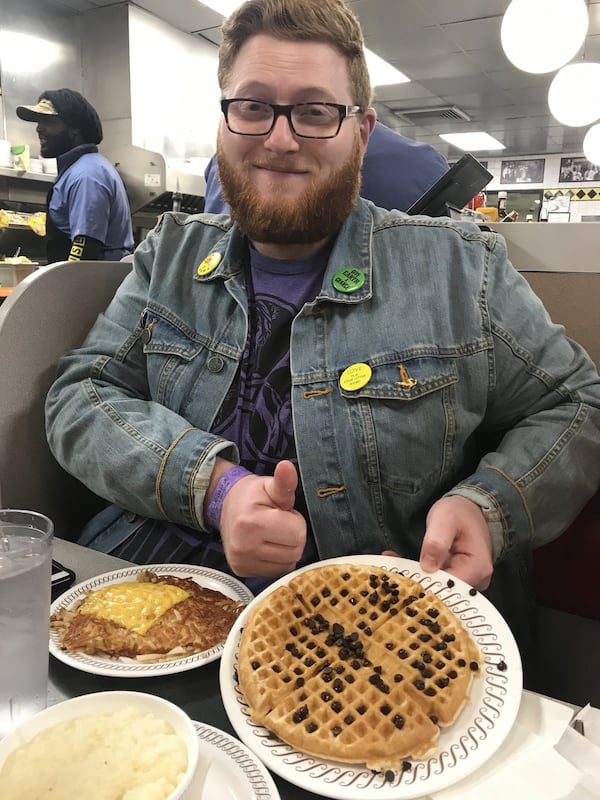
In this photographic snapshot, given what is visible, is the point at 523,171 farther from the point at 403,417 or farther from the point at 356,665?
the point at 356,665

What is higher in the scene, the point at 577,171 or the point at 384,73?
the point at 384,73

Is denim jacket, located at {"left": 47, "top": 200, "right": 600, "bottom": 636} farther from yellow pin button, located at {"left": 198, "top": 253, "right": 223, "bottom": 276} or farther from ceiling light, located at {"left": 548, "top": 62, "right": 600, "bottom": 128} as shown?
ceiling light, located at {"left": 548, "top": 62, "right": 600, "bottom": 128}

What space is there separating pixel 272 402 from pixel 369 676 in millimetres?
601

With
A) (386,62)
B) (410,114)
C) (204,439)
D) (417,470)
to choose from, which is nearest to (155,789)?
(204,439)

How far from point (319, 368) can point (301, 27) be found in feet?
2.10

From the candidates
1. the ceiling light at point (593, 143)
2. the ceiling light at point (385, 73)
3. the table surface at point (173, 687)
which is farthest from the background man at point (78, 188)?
the ceiling light at point (593, 143)

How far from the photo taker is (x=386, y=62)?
7027 mm

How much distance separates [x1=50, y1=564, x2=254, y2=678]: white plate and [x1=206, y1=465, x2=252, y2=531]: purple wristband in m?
0.12

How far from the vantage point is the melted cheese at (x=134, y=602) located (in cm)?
79

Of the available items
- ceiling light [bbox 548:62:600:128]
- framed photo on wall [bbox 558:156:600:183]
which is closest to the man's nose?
ceiling light [bbox 548:62:600:128]

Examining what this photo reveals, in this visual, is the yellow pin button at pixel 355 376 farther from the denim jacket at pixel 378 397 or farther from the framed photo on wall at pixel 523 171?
the framed photo on wall at pixel 523 171

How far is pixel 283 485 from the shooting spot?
82 centimetres

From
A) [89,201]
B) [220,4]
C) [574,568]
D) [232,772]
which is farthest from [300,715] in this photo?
[220,4]

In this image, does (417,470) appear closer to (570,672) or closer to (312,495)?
(312,495)
